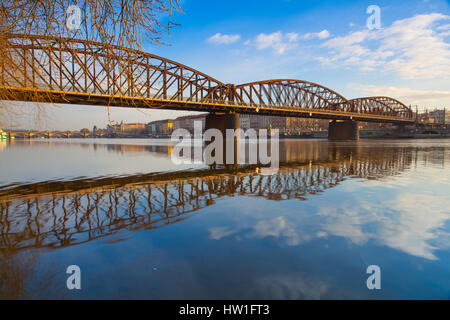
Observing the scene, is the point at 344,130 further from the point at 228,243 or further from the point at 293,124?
the point at 228,243

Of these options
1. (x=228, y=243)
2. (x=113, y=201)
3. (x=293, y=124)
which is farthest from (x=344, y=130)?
(x=228, y=243)

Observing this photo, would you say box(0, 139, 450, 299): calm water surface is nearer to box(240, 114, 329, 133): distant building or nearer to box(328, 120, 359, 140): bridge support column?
box(328, 120, 359, 140): bridge support column

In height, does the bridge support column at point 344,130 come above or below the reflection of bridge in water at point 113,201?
above

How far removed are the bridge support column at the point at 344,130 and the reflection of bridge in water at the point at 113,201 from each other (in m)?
91.4

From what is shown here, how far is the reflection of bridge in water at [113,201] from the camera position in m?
6.19

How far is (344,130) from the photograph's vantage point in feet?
325

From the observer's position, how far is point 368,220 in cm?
675

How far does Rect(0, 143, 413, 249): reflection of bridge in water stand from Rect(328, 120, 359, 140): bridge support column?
300ft

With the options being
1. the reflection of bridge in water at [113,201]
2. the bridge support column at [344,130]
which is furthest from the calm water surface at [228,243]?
the bridge support column at [344,130]

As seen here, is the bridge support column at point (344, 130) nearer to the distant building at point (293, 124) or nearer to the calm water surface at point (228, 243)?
the distant building at point (293, 124)

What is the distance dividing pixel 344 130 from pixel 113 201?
103 metres

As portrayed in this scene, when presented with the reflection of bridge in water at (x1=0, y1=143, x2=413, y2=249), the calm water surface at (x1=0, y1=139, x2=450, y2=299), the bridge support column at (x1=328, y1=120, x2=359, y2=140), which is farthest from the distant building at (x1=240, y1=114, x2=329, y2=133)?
the calm water surface at (x1=0, y1=139, x2=450, y2=299)

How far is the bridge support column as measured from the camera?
96312 millimetres

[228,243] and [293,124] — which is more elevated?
[293,124]
